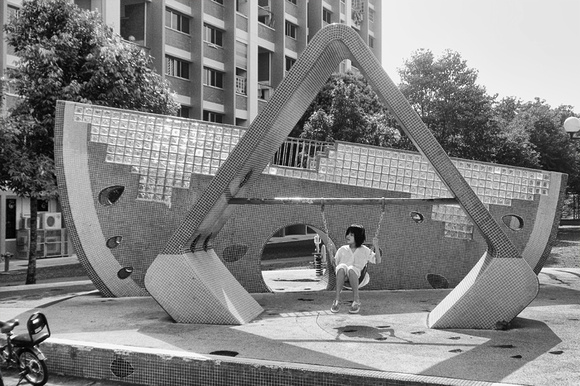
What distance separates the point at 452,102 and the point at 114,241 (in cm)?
2299

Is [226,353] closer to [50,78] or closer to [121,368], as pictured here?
[121,368]

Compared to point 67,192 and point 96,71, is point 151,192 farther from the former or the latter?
point 96,71

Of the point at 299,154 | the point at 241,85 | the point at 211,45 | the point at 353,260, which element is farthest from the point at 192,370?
the point at 241,85

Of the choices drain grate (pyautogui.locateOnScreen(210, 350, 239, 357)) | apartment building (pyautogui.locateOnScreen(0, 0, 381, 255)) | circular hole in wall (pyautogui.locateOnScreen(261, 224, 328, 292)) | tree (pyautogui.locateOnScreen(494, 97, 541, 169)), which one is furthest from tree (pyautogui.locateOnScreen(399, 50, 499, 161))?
drain grate (pyautogui.locateOnScreen(210, 350, 239, 357))

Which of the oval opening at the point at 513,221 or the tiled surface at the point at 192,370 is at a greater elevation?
the oval opening at the point at 513,221

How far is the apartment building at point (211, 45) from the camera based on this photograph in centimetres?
2884

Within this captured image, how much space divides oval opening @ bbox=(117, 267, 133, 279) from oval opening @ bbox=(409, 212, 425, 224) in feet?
20.2

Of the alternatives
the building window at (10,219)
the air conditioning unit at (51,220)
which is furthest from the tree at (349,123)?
the building window at (10,219)

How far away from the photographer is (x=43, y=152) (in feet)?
61.1

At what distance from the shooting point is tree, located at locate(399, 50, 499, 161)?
3219 centimetres

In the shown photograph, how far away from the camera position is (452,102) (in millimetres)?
32188

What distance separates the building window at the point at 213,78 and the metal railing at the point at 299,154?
21379 millimetres

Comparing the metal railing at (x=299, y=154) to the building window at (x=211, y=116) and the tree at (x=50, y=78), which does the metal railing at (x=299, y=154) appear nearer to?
the tree at (x=50, y=78)

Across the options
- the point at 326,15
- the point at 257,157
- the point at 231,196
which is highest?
the point at 326,15
